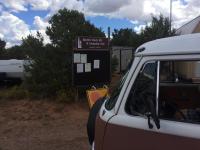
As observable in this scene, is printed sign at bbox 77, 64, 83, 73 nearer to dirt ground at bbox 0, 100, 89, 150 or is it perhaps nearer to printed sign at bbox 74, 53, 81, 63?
printed sign at bbox 74, 53, 81, 63

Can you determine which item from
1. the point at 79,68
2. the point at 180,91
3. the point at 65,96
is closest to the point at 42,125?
the point at 65,96

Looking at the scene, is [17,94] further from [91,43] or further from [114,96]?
[114,96]

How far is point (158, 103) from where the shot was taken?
335 centimetres

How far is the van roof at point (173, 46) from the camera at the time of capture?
3.25 metres

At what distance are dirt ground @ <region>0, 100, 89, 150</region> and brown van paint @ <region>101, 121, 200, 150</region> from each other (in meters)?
5.51

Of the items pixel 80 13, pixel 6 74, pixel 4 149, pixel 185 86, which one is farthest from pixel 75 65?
pixel 185 86

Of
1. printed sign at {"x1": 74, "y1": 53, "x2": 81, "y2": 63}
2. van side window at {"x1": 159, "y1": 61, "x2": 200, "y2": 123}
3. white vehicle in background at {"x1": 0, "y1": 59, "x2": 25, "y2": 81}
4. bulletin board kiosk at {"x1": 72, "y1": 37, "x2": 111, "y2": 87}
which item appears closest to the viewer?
van side window at {"x1": 159, "y1": 61, "x2": 200, "y2": 123}

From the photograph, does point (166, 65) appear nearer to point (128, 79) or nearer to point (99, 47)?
point (128, 79)

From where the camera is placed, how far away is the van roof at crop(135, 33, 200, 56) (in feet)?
10.7

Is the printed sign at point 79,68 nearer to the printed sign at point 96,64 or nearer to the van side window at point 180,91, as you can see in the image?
the printed sign at point 96,64

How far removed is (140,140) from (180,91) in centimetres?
59

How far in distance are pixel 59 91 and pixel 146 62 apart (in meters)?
10.9

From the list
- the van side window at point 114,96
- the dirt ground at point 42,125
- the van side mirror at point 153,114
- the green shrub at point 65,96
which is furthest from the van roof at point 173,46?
the green shrub at point 65,96

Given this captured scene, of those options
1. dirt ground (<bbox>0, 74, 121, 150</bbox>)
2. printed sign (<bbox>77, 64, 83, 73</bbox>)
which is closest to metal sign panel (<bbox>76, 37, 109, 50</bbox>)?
printed sign (<bbox>77, 64, 83, 73</bbox>)
